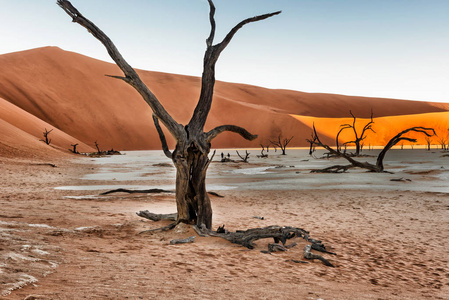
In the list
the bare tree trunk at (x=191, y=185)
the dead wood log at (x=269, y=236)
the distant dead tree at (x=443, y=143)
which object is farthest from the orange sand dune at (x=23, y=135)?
the distant dead tree at (x=443, y=143)

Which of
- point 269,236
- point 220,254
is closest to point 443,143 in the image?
point 269,236

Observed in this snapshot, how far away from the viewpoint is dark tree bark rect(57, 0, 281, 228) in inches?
250

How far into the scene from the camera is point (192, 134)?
6695mm

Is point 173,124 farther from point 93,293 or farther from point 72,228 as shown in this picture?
point 93,293

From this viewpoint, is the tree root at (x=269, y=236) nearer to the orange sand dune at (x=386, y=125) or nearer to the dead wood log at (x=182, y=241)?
the dead wood log at (x=182, y=241)

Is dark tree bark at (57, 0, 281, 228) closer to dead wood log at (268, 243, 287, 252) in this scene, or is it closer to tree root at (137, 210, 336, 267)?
tree root at (137, 210, 336, 267)

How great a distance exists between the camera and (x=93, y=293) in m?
3.54

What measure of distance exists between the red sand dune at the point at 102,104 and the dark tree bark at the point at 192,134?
4389cm

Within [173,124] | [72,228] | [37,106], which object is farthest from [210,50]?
[37,106]

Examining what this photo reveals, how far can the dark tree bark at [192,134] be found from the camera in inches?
250

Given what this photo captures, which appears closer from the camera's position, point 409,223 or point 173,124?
point 173,124

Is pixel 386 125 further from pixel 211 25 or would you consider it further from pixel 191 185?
pixel 191 185

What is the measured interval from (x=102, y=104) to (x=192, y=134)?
83.4 m

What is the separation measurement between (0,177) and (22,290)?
15.4 metres
